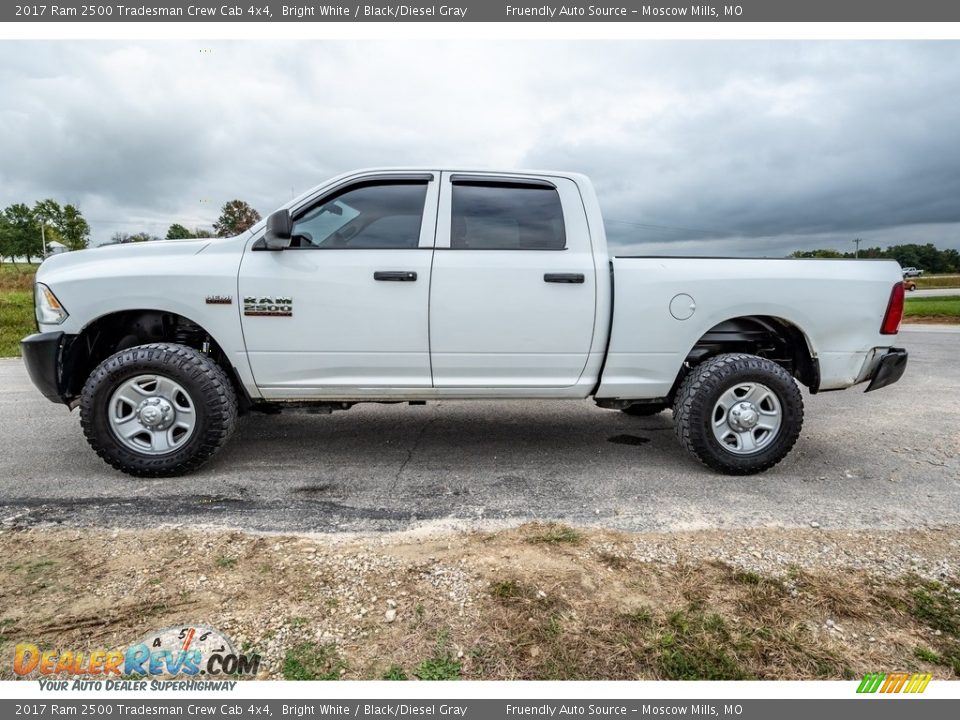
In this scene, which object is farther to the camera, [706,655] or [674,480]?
[674,480]

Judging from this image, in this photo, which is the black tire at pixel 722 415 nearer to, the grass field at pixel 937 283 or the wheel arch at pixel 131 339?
the wheel arch at pixel 131 339

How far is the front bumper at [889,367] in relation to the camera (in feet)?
12.0

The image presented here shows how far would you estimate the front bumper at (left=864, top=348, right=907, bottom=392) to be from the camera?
3.67 meters

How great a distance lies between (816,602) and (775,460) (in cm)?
161

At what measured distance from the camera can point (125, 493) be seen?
3.28 m

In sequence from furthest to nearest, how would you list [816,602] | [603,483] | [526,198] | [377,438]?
[377,438], [526,198], [603,483], [816,602]

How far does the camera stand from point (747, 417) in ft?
11.8

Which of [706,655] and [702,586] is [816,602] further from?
[706,655]

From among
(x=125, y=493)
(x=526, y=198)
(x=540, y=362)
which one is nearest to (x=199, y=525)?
(x=125, y=493)

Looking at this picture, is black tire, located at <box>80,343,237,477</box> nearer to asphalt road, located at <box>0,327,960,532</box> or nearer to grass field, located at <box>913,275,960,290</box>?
asphalt road, located at <box>0,327,960,532</box>

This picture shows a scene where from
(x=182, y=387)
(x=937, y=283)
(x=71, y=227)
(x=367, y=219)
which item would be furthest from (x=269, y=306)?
(x=71, y=227)

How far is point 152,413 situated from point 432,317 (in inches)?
72.3

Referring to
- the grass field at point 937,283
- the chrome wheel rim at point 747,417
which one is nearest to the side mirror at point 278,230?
the chrome wheel rim at point 747,417

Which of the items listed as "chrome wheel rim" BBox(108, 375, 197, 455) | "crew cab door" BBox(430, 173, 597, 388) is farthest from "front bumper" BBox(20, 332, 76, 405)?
"crew cab door" BBox(430, 173, 597, 388)
